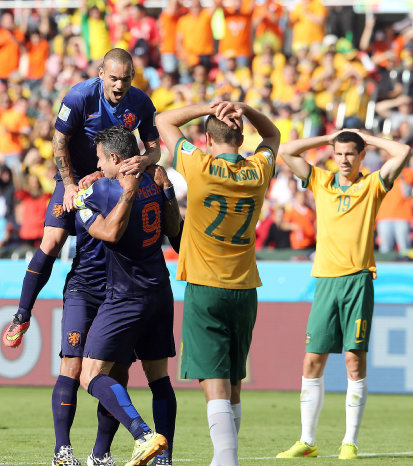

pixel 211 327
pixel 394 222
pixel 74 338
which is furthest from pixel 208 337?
pixel 394 222

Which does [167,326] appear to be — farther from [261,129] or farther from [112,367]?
[261,129]

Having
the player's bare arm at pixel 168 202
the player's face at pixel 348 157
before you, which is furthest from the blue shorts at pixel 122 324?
the player's face at pixel 348 157

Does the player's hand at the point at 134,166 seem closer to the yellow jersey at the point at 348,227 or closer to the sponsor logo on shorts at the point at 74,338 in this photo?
the sponsor logo on shorts at the point at 74,338

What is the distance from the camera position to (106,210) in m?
5.68

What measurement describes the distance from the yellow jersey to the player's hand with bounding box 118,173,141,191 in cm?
230

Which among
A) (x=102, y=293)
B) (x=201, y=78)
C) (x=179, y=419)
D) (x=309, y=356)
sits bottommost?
(x=179, y=419)

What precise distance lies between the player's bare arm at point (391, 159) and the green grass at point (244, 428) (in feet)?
7.05

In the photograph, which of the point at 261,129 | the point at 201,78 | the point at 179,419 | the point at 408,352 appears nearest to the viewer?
the point at 261,129

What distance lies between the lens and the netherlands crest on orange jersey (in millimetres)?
6414

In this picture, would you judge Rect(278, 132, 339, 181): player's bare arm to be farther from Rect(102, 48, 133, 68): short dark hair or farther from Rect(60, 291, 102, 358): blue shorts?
Rect(60, 291, 102, 358): blue shorts

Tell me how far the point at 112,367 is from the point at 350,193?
2491mm

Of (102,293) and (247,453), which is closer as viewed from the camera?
(102,293)

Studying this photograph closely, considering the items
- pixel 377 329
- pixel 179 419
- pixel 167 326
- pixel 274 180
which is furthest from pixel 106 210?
pixel 274 180

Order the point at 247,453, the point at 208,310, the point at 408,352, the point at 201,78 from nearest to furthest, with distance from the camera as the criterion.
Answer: the point at 208,310 → the point at 247,453 → the point at 408,352 → the point at 201,78
